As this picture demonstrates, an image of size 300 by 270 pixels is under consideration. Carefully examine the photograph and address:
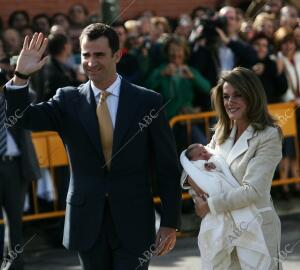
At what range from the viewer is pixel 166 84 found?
32.4 feet

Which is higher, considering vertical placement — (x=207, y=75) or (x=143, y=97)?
(x=143, y=97)

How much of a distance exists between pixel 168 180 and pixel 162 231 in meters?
0.29

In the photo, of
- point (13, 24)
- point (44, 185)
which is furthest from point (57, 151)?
point (13, 24)

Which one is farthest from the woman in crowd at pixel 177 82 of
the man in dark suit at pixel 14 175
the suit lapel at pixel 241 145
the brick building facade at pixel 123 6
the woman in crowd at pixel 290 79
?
the suit lapel at pixel 241 145

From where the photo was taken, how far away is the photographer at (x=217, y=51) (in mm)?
10344

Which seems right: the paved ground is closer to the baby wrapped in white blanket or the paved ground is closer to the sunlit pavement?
the sunlit pavement

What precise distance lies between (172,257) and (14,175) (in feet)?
5.77

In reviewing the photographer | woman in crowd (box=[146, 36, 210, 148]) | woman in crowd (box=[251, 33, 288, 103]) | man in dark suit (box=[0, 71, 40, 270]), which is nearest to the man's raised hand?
man in dark suit (box=[0, 71, 40, 270])

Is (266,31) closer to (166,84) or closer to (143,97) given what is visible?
(166,84)

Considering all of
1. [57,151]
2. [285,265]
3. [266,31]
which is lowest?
[285,265]

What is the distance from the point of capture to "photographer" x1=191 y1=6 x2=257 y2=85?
33.9ft

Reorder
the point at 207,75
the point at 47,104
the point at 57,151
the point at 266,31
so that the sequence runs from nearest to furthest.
→ the point at 47,104
the point at 57,151
the point at 207,75
the point at 266,31

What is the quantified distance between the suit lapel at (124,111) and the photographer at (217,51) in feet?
16.8

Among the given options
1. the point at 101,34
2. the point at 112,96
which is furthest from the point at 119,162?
the point at 101,34
